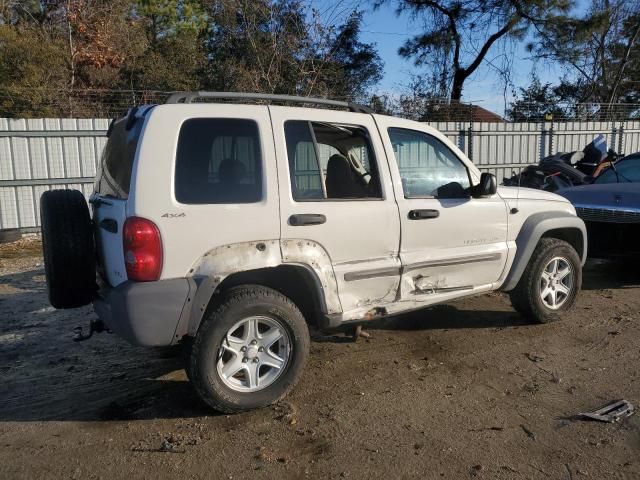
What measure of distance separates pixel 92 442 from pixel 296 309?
146 centimetres

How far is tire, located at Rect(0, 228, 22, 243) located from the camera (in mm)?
9766

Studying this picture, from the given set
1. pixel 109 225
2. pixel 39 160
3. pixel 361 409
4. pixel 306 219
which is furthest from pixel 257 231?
pixel 39 160

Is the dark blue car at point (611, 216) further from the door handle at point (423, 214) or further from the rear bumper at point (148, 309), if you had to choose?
the rear bumper at point (148, 309)

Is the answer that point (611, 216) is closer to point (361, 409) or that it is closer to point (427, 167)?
→ point (427, 167)

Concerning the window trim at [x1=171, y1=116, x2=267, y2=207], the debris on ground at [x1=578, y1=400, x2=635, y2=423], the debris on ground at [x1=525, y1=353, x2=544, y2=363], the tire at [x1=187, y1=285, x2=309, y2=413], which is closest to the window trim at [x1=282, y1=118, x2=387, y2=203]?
the window trim at [x1=171, y1=116, x2=267, y2=207]

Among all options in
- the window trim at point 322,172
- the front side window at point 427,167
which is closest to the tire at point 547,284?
the front side window at point 427,167

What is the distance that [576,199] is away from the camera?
6.89 metres

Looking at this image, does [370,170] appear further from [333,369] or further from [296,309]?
[333,369]

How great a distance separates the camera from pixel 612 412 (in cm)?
349

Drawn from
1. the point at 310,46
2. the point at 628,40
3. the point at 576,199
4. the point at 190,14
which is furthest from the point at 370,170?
the point at 628,40

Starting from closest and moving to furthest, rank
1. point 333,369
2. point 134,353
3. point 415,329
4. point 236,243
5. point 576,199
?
point 236,243, point 333,369, point 134,353, point 415,329, point 576,199

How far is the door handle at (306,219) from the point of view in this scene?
3.55 metres

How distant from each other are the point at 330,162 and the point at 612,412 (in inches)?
101

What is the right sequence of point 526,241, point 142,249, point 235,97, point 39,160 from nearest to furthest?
point 142,249 < point 235,97 < point 526,241 < point 39,160
